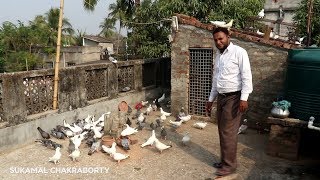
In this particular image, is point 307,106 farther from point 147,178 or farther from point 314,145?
point 147,178

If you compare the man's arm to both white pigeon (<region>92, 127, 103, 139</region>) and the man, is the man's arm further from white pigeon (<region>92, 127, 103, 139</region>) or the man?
white pigeon (<region>92, 127, 103, 139</region>)

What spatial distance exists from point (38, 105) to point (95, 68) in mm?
2301

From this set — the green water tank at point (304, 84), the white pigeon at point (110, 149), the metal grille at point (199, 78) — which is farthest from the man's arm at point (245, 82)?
the metal grille at point (199, 78)

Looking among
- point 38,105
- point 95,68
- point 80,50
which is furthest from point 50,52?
point 38,105

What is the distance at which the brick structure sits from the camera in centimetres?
811

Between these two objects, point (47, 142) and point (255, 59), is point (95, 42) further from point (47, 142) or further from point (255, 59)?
point (47, 142)

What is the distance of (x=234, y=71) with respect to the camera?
4.91 m

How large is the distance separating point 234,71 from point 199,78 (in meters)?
4.55

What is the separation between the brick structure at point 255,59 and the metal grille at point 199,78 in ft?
0.41

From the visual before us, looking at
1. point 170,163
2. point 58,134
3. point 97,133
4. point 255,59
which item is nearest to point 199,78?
point 255,59

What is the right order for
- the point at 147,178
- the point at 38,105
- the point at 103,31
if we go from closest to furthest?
the point at 147,178 < the point at 38,105 < the point at 103,31

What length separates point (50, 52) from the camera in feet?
74.3

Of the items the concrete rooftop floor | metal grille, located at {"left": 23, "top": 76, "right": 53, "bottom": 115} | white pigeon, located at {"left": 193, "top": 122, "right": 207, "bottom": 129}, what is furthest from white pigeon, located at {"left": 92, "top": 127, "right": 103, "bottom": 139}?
white pigeon, located at {"left": 193, "top": 122, "right": 207, "bottom": 129}

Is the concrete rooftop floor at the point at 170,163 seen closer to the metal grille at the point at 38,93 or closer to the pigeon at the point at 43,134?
the pigeon at the point at 43,134
